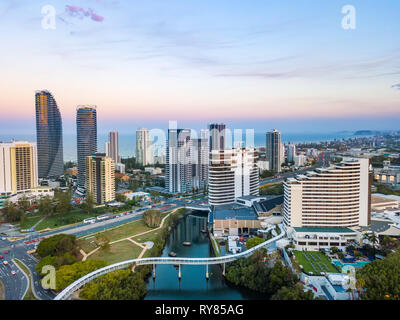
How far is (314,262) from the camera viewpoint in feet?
18.7

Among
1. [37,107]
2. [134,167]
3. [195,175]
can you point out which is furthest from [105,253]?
[134,167]

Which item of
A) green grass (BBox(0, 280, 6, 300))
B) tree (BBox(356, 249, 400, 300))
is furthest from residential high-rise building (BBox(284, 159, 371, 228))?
green grass (BBox(0, 280, 6, 300))

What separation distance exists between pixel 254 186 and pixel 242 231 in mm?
2834

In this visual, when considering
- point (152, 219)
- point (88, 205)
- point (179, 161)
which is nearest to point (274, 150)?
point (179, 161)

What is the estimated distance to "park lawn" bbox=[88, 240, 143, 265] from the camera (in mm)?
6125

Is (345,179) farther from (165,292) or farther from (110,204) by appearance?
(110,204)

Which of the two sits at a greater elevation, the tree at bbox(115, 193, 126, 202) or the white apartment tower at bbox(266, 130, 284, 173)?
the white apartment tower at bbox(266, 130, 284, 173)

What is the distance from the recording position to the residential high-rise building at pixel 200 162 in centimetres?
1382

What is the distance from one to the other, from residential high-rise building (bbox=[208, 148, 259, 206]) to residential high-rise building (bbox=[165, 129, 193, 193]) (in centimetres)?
333

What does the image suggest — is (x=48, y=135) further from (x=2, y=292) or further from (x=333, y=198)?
(x=333, y=198)

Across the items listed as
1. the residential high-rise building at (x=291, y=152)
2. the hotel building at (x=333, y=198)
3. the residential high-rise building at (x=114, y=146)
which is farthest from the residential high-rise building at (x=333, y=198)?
the residential high-rise building at (x=114, y=146)

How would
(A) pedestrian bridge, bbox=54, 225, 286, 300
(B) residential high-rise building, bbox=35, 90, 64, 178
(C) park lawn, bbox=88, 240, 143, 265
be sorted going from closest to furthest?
1. (A) pedestrian bridge, bbox=54, 225, 286, 300
2. (C) park lawn, bbox=88, 240, 143, 265
3. (B) residential high-rise building, bbox=35, 90, 64, 178

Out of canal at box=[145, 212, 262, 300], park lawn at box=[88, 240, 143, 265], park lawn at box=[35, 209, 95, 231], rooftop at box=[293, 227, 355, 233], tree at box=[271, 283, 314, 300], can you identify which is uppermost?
rooftop at box=[293, 227, 355, 233]

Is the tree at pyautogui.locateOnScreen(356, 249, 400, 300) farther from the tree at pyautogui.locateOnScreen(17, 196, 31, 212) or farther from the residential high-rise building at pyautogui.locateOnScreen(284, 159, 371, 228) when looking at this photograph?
the tree at pyautogui.locateOnScreen(17, 196, 31, 212)
